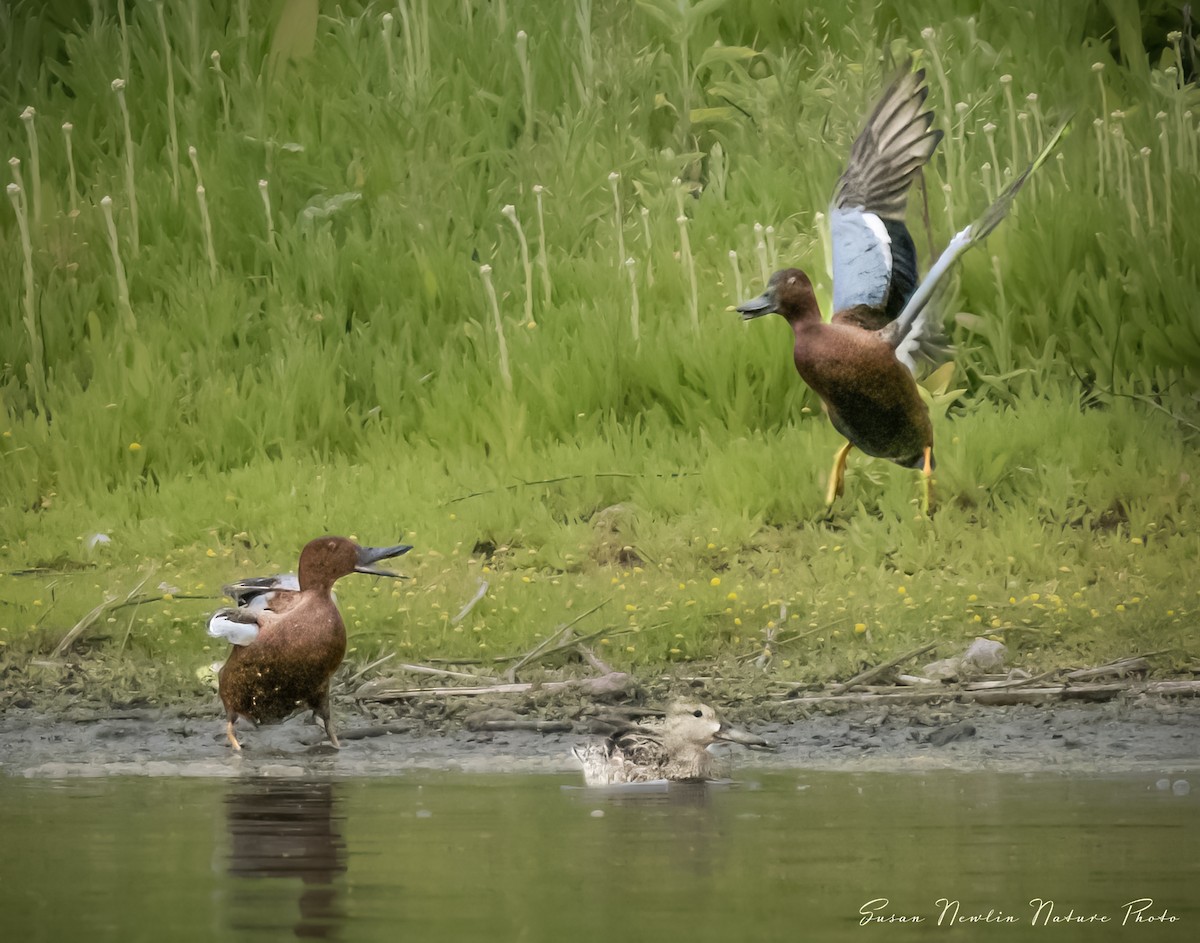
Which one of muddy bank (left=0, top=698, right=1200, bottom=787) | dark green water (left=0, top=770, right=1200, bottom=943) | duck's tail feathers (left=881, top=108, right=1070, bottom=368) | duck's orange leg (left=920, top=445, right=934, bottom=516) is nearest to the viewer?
dark green water (left=0, top=770, right=1200, bottom=943)

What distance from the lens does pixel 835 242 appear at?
7711 millimetres

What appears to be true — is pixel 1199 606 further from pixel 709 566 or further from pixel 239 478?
pixel 239 478

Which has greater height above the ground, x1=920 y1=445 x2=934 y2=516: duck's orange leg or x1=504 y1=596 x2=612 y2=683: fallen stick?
x1=920 y1=445 x2=934 y2=516: duck's orange leg

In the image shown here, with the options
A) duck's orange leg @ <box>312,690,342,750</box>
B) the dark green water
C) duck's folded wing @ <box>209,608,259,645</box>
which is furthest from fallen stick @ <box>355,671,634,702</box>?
the dark green water

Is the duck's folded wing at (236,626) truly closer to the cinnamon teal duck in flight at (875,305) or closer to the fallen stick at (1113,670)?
the cinnamon teal duck in flight at (875,305)

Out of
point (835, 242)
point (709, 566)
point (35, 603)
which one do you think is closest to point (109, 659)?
point (35, 603)

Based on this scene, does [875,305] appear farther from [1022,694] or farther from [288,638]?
[288,638]

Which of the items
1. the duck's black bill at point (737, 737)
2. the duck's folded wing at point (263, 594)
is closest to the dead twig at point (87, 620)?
the duck's folded wing at point (263, 594)

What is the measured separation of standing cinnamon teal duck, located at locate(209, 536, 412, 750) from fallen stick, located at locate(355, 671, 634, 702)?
0.61 meters

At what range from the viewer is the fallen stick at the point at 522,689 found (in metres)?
7.07

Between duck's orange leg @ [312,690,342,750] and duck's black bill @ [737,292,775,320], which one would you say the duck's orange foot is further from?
duck's orange leg @ [312,690,342,750]

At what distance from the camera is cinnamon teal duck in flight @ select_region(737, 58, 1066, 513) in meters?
7.52

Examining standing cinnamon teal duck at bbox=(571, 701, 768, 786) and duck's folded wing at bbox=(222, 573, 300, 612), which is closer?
standing cinnamon teal duck at bbox=(571, 701, 768, 786)

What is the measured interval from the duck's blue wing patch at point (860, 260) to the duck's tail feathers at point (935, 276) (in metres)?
0.18
